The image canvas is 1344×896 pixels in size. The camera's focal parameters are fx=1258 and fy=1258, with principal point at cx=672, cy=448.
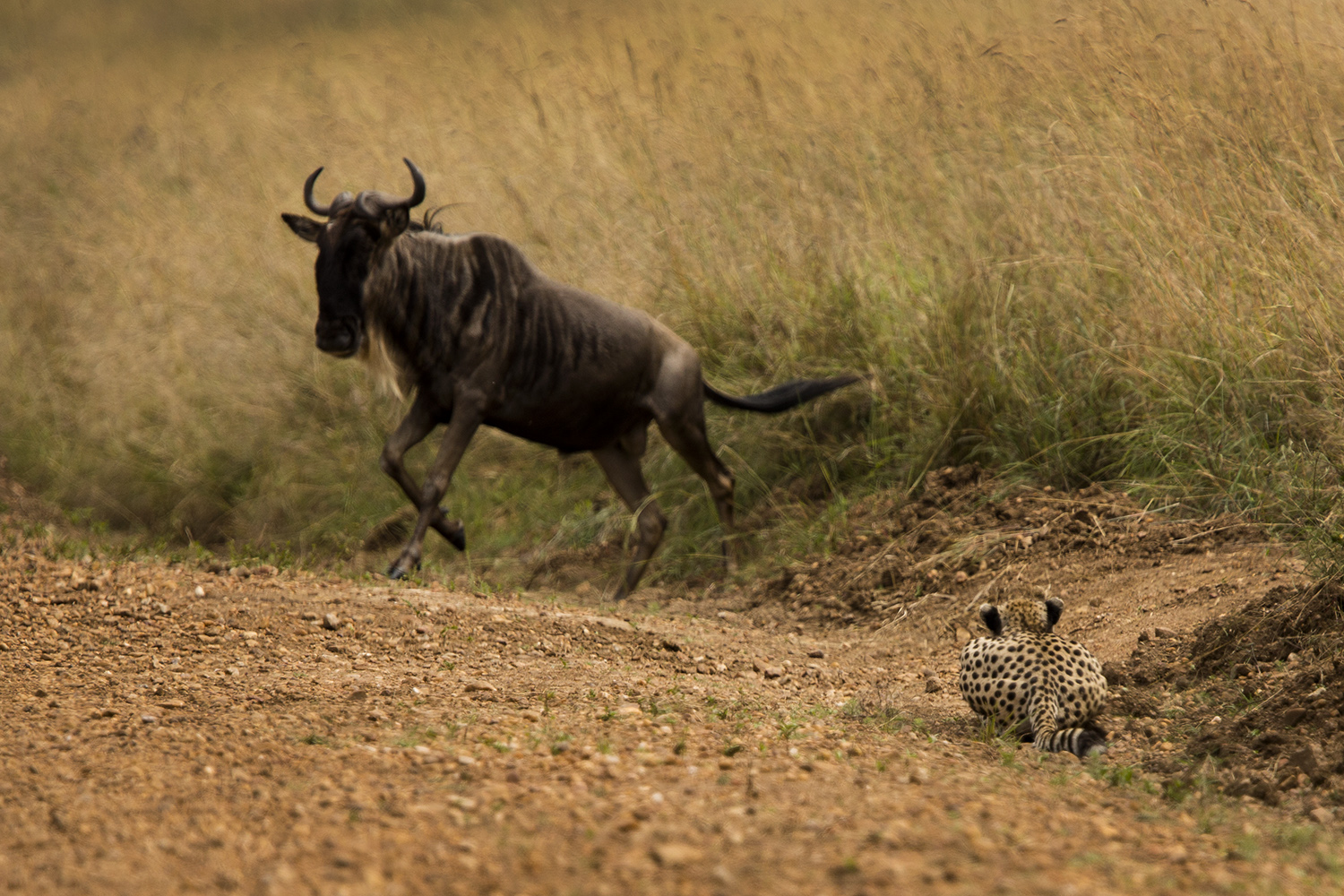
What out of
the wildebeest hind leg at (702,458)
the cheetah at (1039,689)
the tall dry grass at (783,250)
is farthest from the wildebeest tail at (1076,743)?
the wildebeest hind leg at (702,458)

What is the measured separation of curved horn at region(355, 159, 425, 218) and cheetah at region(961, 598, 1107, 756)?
3741 mm

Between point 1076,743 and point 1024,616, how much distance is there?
0.61 m

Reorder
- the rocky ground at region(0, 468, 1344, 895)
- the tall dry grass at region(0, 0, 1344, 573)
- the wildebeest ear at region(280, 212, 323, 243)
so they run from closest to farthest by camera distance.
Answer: the rocky ground at region(0, 468, 1344, 895), the tall dry grass at region(0, 0, 1344, 573), the wildebeest ear at region(280, 212, 323, 243)

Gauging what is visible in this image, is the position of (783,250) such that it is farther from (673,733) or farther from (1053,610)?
(673,733)

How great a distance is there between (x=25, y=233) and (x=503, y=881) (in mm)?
11162

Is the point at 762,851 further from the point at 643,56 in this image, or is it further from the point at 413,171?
the point at 643,56

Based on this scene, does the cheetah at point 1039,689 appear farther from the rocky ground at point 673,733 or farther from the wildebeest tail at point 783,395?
the wildebeest tail at point 783,395

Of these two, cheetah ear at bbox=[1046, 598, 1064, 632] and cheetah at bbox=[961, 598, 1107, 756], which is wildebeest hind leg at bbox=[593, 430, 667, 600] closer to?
cheetah ear at bbox=[1046, 598, 1064, 632]

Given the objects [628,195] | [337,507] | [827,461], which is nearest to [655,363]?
[827,461]

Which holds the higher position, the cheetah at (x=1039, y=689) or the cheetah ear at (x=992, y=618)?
the cheetah ear at (x=992, y=618)

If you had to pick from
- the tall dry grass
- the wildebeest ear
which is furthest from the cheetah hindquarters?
the wildebeest ear

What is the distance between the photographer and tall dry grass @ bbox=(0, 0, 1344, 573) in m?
5.66

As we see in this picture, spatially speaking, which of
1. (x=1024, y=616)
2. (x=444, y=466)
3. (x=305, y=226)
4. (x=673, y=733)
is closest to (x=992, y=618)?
(x=1024, y=616)

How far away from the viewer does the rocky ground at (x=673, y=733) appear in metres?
2.43
